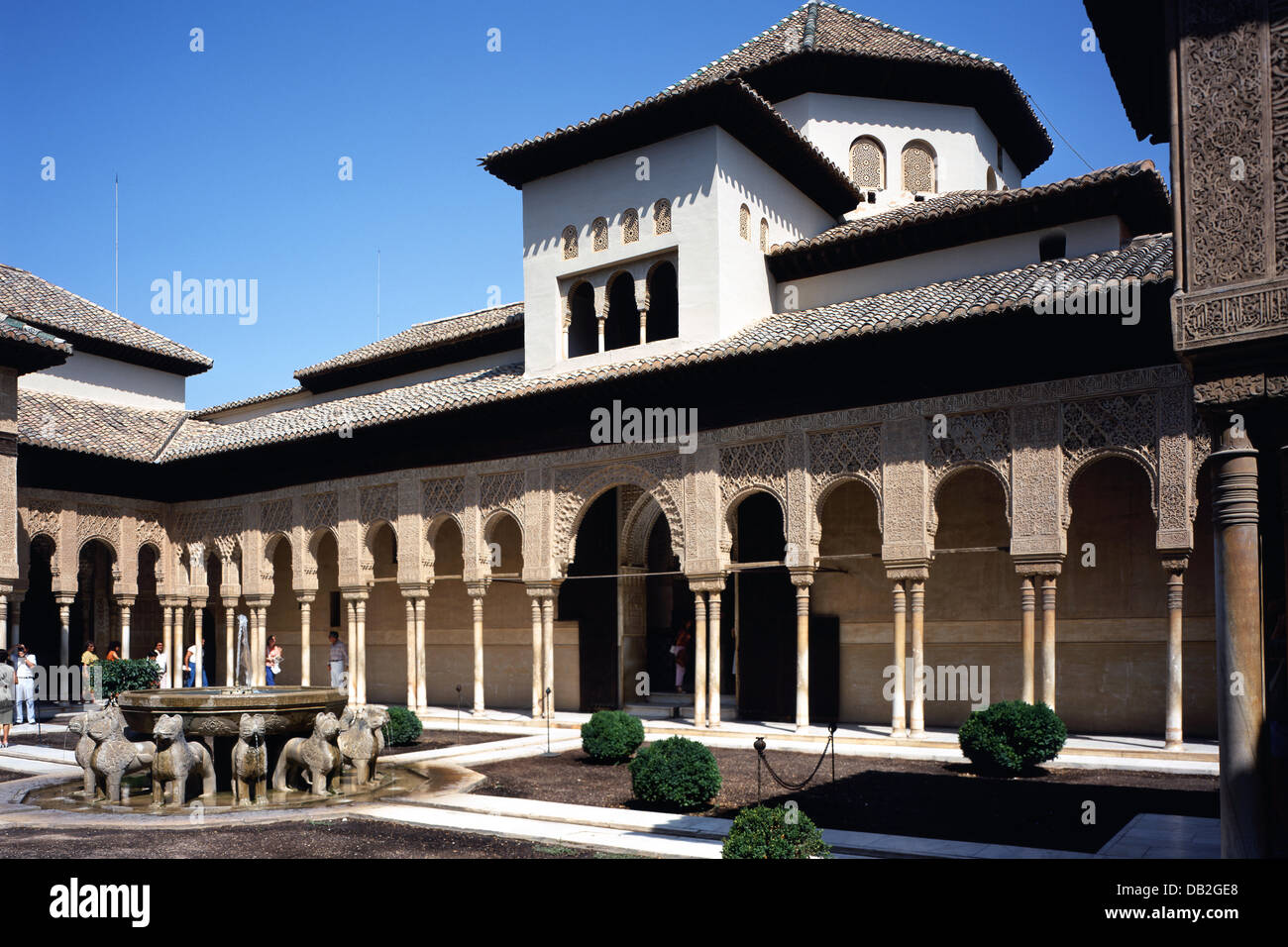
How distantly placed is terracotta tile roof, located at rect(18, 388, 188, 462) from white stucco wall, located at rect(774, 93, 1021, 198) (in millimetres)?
16504

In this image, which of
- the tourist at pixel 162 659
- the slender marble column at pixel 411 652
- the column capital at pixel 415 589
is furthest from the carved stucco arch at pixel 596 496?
the tourist at pixel 162 659

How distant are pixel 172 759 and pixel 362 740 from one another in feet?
6.13

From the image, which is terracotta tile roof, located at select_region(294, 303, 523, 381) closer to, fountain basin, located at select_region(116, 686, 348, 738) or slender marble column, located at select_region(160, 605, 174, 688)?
slender marble column, located at select_region(160, 605, 174, 688)

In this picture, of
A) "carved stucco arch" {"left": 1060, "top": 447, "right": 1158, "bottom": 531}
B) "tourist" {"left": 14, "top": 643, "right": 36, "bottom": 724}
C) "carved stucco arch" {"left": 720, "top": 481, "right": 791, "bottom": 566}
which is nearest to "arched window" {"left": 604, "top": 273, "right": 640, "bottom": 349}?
"carved stucco arch" {"left": 720, "top": 481, "right": 791, "bottom": 566}

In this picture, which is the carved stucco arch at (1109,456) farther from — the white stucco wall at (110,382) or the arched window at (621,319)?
the white stucco wall at (110,382)

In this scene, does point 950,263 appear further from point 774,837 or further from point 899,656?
point 774,837

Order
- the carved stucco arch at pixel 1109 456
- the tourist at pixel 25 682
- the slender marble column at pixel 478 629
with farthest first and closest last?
the slender marble column at pixel 478 629, the tourist at pixel 25 682, the carved stucco arch at pixel 1109 456

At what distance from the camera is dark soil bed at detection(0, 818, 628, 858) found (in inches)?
316

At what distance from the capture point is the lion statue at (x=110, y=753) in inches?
419

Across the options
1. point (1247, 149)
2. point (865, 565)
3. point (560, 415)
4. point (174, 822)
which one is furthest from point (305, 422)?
point (1247, 149)

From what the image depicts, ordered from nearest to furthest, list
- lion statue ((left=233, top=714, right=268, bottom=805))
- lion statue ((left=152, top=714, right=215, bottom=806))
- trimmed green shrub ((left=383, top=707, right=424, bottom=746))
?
lion statue ((left=152, top=714, right=215, bottom=806))
lion statue ((left=233, top=714, right=268, bottom=805))
trimmed green shrub ((left=383, top=707, right=424, bottom=746))

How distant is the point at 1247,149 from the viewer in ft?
19.3

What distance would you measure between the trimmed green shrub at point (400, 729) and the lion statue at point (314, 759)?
4396mm

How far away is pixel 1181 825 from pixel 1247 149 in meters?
5.69
